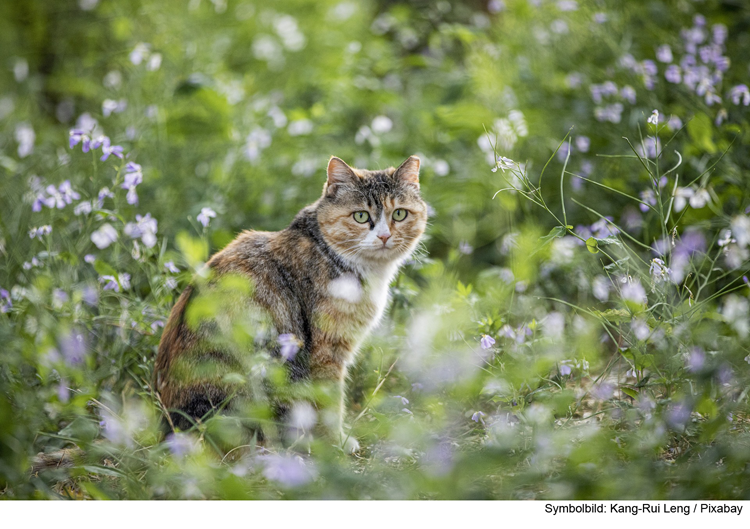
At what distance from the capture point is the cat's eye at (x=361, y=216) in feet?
8.39

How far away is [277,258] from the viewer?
2.47 meters

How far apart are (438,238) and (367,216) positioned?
157 cm

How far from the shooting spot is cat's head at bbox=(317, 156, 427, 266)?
2.53 meters

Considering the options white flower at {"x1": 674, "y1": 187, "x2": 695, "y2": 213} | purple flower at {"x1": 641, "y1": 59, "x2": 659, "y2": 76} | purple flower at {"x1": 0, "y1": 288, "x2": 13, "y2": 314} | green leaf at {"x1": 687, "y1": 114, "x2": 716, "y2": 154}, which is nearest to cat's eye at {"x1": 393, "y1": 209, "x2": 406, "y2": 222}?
white flower at {"x1": 674, "y1": 187, "x2": 695, "y2": 213}

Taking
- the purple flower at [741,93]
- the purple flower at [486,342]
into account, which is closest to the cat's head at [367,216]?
the purple flower at [486,342]

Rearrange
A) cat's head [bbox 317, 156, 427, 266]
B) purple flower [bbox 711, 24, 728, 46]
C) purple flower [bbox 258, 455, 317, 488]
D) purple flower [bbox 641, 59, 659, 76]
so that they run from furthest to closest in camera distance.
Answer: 1. purple flower [bbox 711, 24, 728, 46]
2. purple flower [bbox 641, 59, 659, 76]
3. cat's head [bbox 317, 156, 427, 266]
4. purple flower [bbox 258, 455, 317, 488]

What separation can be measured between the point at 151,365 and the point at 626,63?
10.1ft

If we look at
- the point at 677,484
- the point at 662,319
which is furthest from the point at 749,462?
the point at 662,319

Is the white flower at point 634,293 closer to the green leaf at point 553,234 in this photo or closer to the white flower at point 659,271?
the white flower at point 659,271

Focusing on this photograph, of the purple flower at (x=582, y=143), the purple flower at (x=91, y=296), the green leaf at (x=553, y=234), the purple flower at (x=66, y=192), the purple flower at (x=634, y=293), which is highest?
the purple flower at (x=66, y=192)

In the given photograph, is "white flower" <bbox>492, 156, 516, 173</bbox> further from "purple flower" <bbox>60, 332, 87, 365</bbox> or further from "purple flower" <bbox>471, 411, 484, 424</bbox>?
"purple flower" <bbox>60, 332, 87, 365</bbox>

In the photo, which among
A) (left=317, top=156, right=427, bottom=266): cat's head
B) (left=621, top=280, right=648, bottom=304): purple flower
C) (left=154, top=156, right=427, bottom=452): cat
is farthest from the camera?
(left=317, top=156, right=427, bottom=266): cat's head

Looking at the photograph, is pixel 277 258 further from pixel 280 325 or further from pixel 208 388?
pixel 208 388

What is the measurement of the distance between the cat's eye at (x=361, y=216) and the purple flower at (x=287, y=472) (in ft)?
3.56
